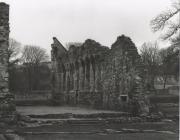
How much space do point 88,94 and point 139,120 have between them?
9450 millimetres

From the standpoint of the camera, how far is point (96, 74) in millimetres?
26547

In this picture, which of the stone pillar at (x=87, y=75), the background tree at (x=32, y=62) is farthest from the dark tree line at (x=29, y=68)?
the stone pillar at (x=87, y=75)

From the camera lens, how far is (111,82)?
23.9 m

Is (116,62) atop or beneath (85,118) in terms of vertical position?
atop

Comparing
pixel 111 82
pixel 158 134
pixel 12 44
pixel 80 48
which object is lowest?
pixel 158 134

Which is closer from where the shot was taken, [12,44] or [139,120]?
[139,120]

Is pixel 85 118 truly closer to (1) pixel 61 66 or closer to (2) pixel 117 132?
(2) pixel 117 132

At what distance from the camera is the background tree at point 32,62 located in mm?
55688

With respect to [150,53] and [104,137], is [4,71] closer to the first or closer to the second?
[104,137]

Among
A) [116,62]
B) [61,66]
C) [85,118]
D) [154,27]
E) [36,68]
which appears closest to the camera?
[85,118]

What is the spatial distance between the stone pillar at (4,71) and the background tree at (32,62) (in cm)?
3778

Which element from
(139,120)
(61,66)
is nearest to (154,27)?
(139,120)

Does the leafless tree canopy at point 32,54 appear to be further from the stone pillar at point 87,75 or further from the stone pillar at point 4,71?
the stone pillar at point 4,71

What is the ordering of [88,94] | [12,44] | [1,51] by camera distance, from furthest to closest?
[12,44] < [88,94] < [1,51]
